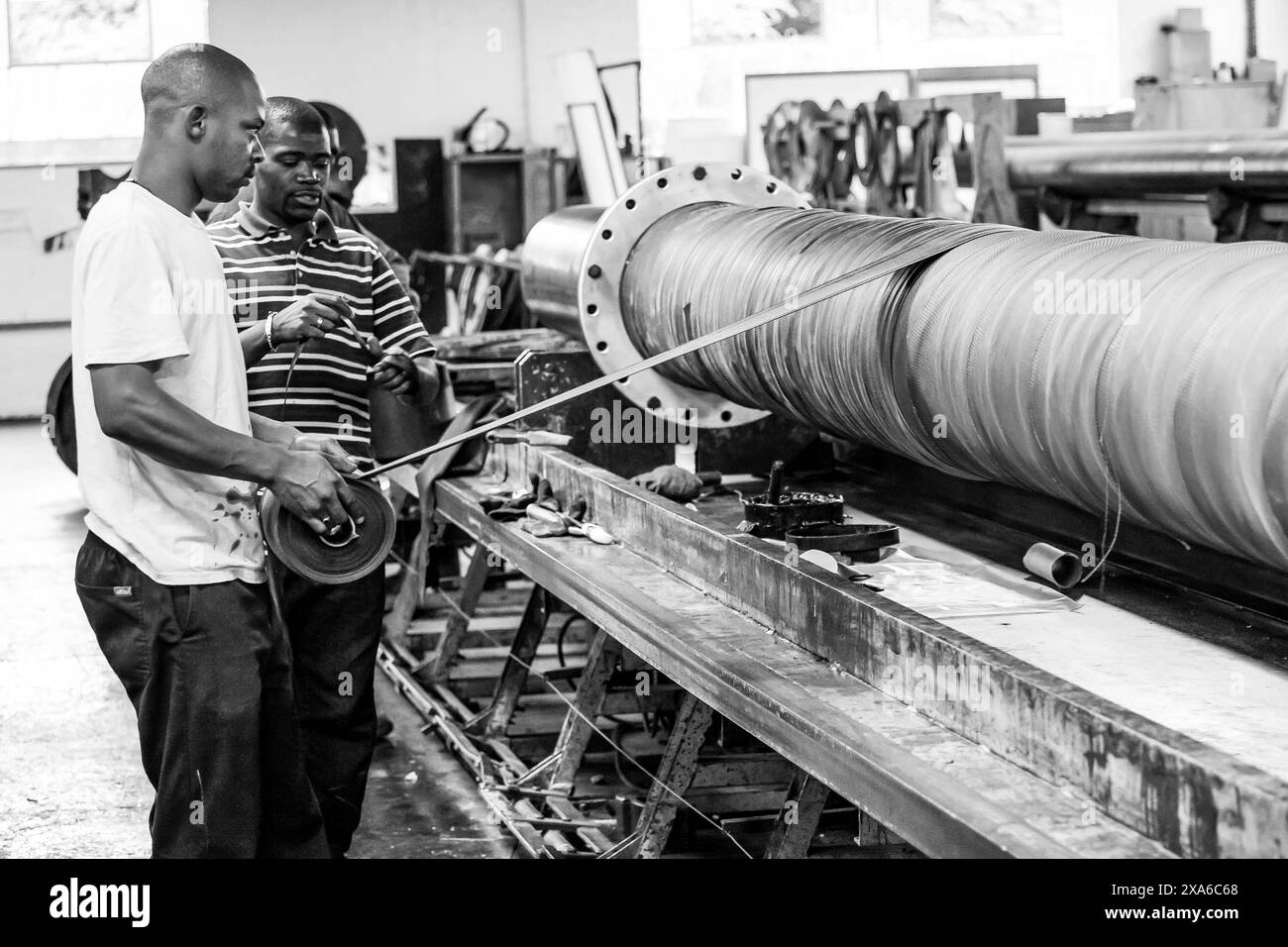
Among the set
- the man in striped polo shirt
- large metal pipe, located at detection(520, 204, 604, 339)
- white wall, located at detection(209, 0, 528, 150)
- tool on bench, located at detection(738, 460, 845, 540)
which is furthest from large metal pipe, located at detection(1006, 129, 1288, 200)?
white wall, located at detection(209, 0, 528, 150)

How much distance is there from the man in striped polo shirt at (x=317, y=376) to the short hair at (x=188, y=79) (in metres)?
0.77

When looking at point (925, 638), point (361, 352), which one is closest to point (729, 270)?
point (361, 352)

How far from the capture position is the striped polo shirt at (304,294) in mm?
2982

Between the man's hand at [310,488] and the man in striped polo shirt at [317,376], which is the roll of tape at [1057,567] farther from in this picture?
the man in striped polo shirt at [317,376]

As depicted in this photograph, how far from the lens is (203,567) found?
212cm

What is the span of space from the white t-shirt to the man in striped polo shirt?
0.71 metres

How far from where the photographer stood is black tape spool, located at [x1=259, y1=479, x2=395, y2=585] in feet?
7.22

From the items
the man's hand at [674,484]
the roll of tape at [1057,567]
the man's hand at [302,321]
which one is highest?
the man's hand at [302,321]

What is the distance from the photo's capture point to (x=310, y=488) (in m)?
2.12

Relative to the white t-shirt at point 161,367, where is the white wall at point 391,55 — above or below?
above

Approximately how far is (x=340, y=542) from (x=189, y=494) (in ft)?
0.80

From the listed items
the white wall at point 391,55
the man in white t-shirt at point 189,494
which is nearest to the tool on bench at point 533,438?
the man in white t-shirt at point 189,494

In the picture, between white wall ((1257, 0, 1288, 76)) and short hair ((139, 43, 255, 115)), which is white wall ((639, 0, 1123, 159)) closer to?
white wall ((1257, 0, 1288, 76))
